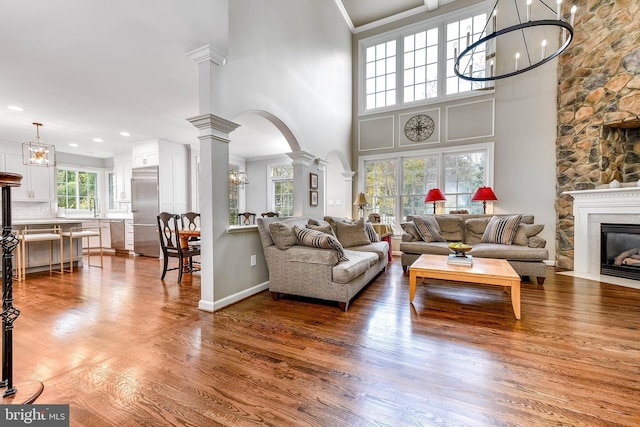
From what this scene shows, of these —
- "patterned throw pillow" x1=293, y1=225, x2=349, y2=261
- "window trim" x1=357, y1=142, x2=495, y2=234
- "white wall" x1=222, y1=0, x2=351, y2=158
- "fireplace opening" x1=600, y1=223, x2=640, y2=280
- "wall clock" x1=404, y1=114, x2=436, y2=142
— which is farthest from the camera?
"wall clock" x1=404, y1=114, x2=436, y2=142

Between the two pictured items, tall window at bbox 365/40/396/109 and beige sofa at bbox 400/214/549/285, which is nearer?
beige sofa at bbox 400/214/549/285

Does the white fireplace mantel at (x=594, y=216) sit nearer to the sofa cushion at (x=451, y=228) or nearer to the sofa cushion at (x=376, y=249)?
the sofa cushion at (x=451, y=228)

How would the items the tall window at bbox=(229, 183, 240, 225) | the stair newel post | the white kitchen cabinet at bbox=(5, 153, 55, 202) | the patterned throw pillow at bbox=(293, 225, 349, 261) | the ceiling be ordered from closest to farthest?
the stair newel post
the ceiling
the patterned throw pillow at bbox=(293, 225, 349, 261)
the white kitchen cabinet at bbox=(5, 153, 55, 202)
the tall window at bbox=(229, 183, 240, 225)

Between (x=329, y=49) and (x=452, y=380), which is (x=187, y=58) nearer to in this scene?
(x=329, y=49)

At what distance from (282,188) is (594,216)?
6.75 meters

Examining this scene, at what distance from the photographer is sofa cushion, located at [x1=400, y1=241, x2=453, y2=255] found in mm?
4109

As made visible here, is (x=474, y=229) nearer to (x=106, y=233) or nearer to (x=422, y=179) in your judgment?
(x=422, y=179)

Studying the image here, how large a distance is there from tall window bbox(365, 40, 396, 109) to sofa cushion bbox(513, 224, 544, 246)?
12.3ft

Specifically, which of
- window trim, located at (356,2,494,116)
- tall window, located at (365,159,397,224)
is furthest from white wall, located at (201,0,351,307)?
tall window, located at (365,159,397,224)

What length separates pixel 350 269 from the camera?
287 centimetres

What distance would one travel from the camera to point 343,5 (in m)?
5.96

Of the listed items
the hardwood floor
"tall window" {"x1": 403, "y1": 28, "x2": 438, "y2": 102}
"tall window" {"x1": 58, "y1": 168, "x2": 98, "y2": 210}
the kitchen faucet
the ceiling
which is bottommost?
the hardwood floor

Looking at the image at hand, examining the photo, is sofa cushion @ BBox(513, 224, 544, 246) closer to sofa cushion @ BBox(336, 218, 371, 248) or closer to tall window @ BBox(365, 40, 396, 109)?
sofa cushion @ BBox(336, 218, 371, 248)

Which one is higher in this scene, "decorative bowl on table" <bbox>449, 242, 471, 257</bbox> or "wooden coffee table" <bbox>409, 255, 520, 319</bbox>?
"decorative bowl on table" <bbox>449, 242, 471, 257</bbox>
